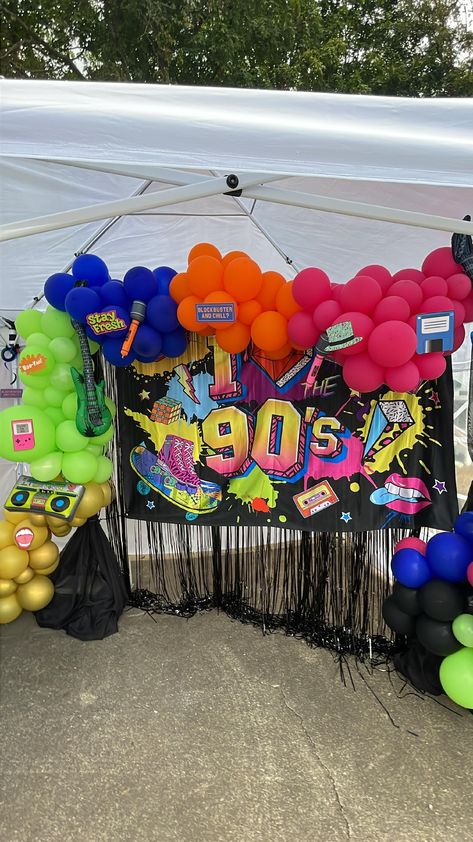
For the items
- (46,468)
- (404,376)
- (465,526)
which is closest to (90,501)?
(46,468)

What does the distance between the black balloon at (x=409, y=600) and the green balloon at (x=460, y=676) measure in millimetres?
219

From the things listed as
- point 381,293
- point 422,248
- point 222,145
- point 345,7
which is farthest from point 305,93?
point 345,7

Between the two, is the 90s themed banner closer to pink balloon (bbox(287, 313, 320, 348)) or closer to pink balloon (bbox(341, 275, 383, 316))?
pink balloon (bbox(287, 313, 320, 348))

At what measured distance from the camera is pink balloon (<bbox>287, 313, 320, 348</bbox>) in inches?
85.8

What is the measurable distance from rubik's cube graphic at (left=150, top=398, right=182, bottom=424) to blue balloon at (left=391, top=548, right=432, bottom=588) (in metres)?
1.34

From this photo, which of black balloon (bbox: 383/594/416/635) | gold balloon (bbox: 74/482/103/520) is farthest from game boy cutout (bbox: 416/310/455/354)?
gold balloon (bbox: 74/482/103/520)

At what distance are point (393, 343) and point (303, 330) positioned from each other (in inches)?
15.6

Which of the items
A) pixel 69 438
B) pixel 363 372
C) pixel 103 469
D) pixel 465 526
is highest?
pixel 363 372

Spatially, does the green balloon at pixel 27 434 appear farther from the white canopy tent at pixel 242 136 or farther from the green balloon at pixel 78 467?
the white canopy tent at pixel 242 136

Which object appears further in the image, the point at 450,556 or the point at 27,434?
the point at 27,434

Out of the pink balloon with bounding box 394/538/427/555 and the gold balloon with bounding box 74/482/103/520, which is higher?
the gold balloon with bounding box 74/482/103/520

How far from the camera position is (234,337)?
234 centimetres

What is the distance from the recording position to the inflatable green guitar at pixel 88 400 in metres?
2.53

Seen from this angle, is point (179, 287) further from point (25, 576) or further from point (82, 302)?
point (25, 576)
